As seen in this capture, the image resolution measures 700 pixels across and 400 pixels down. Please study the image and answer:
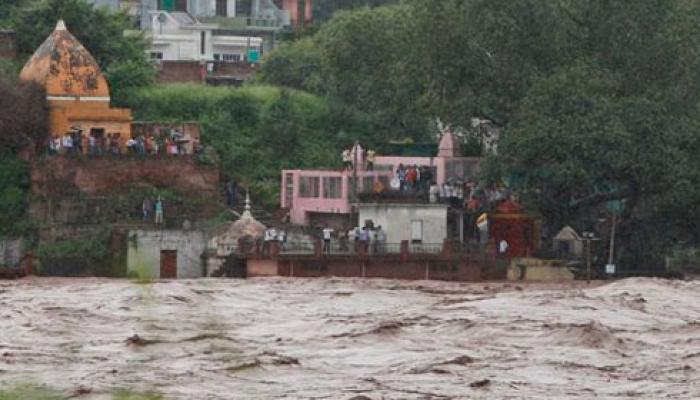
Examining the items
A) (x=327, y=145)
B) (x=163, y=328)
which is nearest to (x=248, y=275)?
(x=327, y=145)

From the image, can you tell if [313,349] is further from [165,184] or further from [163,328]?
[165,184]

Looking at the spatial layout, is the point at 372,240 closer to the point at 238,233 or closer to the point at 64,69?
the point at 238,233

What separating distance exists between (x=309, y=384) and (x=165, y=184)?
117 feet

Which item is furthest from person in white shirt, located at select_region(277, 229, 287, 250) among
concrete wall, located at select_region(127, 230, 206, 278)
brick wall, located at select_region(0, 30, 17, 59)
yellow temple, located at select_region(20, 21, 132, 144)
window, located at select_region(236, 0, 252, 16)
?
window, located at select_region(236, 0, 252, 16)

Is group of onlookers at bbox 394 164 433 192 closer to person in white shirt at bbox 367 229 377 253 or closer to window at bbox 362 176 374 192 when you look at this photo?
window at bbox 362 176 374 192

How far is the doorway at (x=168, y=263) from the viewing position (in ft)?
227

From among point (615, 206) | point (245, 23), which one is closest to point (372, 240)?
point (615, 206)

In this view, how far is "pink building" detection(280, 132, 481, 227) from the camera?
245 ft

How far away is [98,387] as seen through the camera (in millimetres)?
37688

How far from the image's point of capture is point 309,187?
246ft

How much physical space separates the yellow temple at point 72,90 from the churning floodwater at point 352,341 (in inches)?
503

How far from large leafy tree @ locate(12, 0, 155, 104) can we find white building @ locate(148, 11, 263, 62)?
10667mm

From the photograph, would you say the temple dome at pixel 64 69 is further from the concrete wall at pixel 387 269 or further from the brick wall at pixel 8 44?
the concrete wall at pixel 387 269

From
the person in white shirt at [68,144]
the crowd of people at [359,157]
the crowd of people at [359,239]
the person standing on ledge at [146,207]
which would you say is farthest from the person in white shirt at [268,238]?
the person in white shirt at [68,144]
